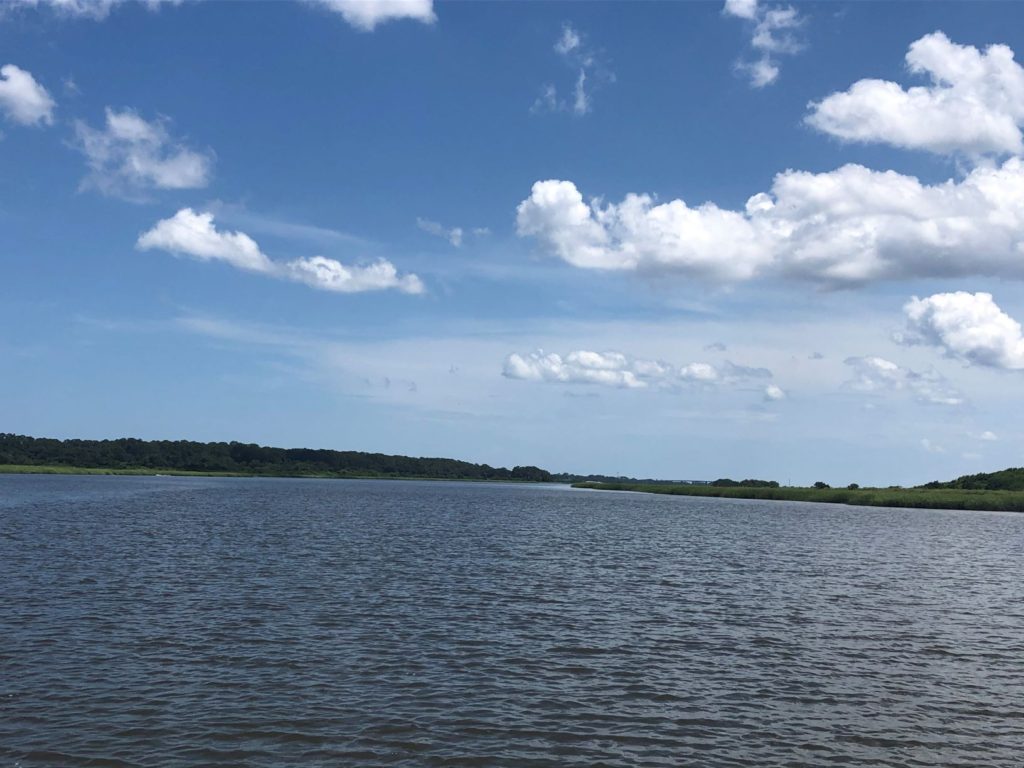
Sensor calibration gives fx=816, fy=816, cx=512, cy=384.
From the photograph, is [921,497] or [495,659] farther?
[921,497]

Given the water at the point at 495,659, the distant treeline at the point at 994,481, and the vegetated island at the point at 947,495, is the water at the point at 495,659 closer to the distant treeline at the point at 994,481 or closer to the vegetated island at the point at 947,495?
the vegetated island at the point at 947,495

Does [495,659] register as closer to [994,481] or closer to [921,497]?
[921,497]

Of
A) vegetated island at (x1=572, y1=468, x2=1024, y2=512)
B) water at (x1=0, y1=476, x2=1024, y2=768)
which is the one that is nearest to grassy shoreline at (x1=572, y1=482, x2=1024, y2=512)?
vegetated island at (x1=572, y1=468, x2=1024, y2=512)

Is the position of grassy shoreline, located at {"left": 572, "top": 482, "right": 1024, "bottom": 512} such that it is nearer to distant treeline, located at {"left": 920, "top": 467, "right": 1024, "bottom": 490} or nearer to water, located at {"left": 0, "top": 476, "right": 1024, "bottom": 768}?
distant treeline, located at {"left": 920, "top": 467, "right": 1024, "bottom": 490}

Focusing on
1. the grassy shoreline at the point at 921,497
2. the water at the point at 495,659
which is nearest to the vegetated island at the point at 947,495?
the grassy shoreline at the point at 921,497

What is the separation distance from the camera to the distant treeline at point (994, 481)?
6526 inches

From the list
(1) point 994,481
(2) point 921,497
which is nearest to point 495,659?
(2) point 921,497

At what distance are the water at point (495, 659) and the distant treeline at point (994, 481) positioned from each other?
13340cm

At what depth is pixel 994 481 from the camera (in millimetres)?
171375

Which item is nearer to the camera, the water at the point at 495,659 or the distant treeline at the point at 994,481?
the water at the point at 495,659

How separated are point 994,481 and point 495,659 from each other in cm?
17812

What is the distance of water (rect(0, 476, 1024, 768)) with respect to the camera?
725 inches

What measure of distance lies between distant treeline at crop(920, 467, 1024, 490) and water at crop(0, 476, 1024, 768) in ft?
438

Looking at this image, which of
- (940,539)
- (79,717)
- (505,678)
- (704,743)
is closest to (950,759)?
(704,743)
